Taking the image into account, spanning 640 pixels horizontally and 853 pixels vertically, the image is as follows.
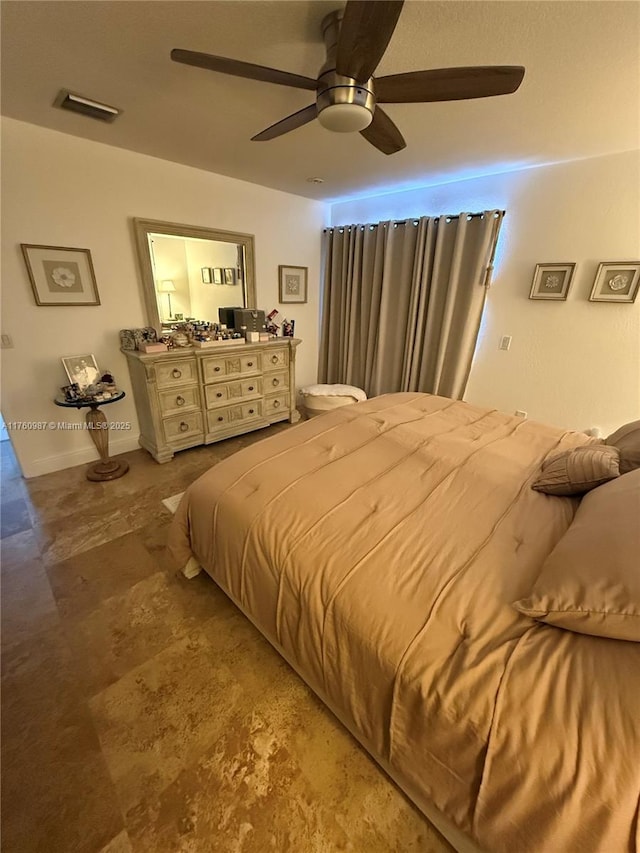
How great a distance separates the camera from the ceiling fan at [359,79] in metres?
1.09

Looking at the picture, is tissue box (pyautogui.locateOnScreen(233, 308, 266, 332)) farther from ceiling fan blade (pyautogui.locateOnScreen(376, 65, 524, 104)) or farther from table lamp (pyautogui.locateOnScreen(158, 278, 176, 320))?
ceiling fan blade (pyautogui.locateOnScreen(376, 65, 524, 104))

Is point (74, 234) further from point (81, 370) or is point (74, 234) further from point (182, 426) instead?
A: point (182, 426)

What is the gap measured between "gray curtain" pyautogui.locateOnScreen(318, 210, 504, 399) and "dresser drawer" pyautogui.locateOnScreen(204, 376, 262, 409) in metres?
1.29

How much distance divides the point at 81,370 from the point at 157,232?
128cm

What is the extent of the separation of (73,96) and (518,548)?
295 cm

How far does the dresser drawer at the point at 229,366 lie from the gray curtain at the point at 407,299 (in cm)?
129

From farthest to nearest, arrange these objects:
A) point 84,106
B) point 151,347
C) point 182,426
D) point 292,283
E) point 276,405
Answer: point 292,283, point 276,405, point 182,426, point 151,347, point 84,106

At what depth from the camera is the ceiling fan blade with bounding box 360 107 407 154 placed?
1475mm

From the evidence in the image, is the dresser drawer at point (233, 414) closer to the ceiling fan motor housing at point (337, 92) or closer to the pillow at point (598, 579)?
the ceiling fan motor housing at point (337, 92)

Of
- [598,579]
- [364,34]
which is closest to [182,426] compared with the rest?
[364,34]

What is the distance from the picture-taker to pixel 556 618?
83 centimetres

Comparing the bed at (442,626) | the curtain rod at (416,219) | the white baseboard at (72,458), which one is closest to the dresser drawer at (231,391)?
the white baseboard at (72,458)

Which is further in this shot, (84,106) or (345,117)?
(84,106)

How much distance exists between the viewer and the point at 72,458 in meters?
2.80
